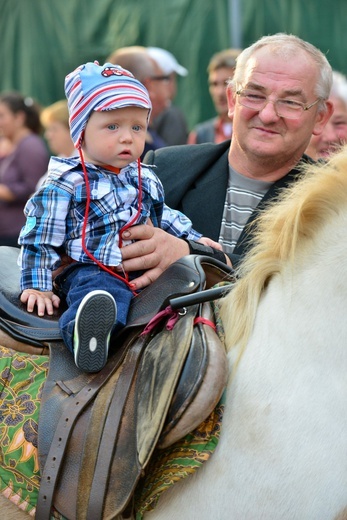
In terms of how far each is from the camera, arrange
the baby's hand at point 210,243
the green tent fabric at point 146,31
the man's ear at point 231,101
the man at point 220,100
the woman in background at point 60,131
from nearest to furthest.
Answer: the baby's hand at point 210,243 < the man's ear at point 231,101 < the man at point 220,100 < the woman in background at point 60,131 < the green tent fabric at point 146,31

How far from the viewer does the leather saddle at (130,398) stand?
6.54 feet

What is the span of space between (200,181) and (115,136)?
86 cm

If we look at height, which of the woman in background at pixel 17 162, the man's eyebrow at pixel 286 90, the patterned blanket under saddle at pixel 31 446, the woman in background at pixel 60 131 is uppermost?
the man's eyebrow at pixel 286 90

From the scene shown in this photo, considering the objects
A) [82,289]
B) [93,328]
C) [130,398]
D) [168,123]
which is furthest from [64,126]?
[130,398]

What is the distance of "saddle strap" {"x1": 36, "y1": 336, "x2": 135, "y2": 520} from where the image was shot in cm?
210

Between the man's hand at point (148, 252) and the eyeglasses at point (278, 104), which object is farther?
the eyeglasses at point (278, 104)

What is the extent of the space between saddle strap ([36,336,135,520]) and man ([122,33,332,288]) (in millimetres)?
786

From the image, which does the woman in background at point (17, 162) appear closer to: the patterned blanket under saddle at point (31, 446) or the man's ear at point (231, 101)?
the man's ear at point (231, 101)

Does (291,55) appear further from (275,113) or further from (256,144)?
(256,144)

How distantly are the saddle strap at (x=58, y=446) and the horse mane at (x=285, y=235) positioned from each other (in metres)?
0.39

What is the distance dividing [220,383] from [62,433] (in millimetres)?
443

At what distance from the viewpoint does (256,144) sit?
2.99 meters

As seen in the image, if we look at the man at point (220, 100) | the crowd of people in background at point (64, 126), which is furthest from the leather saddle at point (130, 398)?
the man at point (220, 100)

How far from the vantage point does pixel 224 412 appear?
6.75 feet
